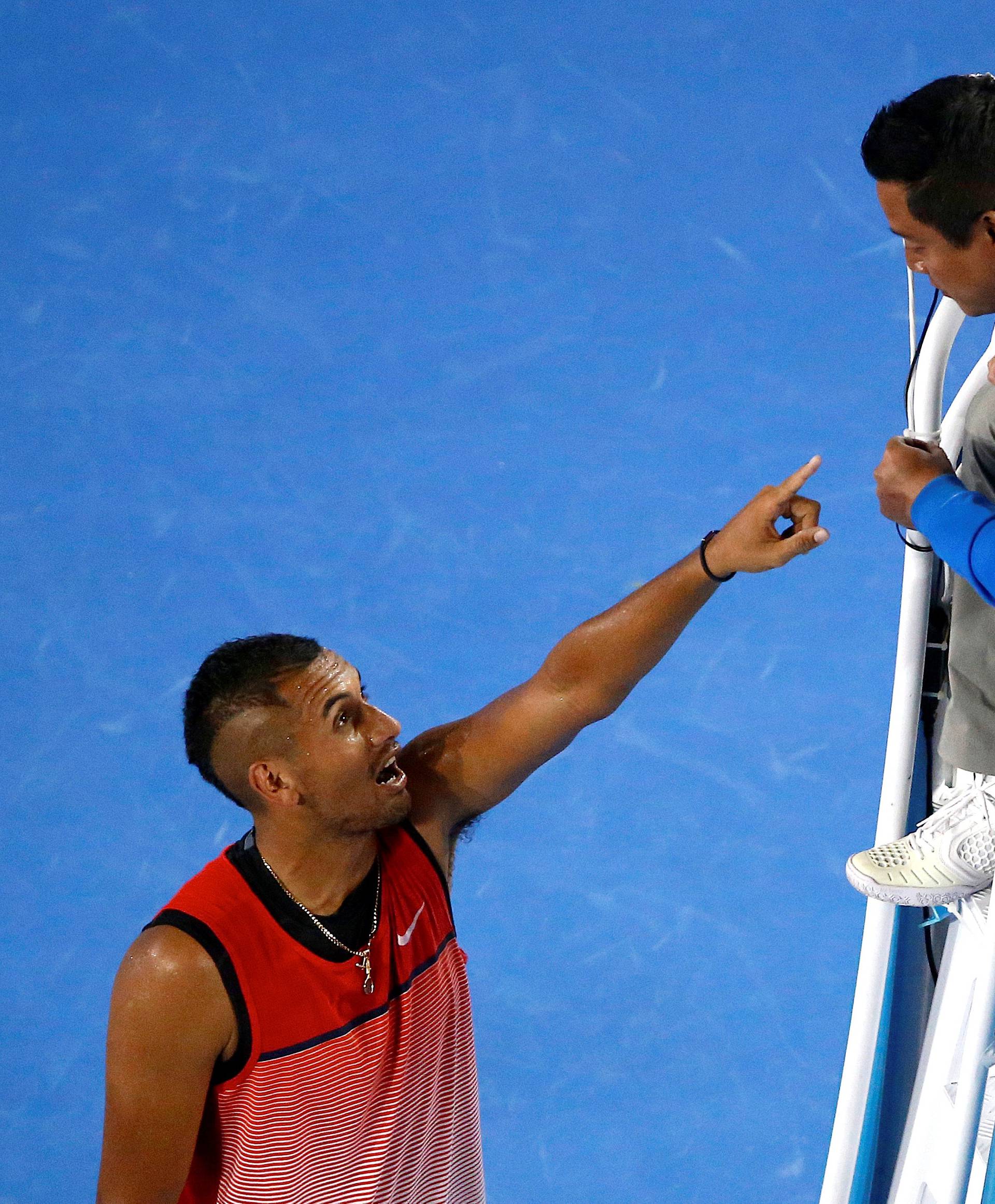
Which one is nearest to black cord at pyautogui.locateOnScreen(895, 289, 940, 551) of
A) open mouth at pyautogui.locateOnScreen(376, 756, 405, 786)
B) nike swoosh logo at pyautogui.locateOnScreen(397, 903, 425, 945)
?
open mouth at pyautogui.locateOnScreen(376, 756, 405, 786)

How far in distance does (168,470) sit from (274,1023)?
357 cm

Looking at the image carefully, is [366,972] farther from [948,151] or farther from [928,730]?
[948,151]

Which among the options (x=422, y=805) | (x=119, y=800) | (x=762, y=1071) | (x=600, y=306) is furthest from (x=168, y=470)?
(x=422, y=805)

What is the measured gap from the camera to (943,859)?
1.86 metres

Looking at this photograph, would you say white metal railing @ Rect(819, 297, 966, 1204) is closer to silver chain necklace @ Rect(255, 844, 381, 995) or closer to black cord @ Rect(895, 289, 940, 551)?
black cord @ Rect(895, 289, 940, 551)

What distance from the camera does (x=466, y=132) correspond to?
223 inches

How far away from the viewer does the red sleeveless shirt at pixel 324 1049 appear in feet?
6.53

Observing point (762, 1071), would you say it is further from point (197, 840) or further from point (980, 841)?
point (980, 841)

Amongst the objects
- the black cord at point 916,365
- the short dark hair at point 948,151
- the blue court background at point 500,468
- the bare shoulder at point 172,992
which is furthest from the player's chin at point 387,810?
the blue court background at point 500,468

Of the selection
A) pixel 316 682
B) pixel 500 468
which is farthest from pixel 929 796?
pixel 500 468

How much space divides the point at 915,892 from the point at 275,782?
0.85m

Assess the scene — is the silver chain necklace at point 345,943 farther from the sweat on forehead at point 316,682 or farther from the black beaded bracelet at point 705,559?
the black beaded bracelet at point 705,559

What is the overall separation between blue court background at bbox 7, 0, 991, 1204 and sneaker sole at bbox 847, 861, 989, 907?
6.59 ft

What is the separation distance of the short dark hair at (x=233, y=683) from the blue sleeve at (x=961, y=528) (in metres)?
0.86
